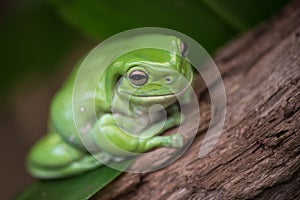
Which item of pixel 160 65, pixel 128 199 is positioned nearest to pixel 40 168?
pixel 128 199

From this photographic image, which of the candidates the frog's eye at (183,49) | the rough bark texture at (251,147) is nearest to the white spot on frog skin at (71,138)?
the rough bark texture at (251,147)

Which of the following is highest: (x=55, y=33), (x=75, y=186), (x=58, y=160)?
(x=55, y=33)

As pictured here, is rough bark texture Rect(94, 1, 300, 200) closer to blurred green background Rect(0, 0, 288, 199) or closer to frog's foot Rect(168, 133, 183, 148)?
frog's foot Rect(168, 133, 183, 148)

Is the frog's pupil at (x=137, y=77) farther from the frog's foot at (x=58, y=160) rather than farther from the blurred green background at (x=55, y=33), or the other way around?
the blurred green background at (x=55, y=33)

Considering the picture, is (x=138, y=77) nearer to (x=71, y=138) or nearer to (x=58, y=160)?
(x=71, y=138)

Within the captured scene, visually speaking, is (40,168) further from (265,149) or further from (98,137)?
(265,149)

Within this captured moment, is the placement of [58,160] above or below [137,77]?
below

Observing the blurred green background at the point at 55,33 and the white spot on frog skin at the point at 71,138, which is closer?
the white spot on frog skin at the point at 71,138

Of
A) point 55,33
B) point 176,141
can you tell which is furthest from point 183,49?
point 55,33
